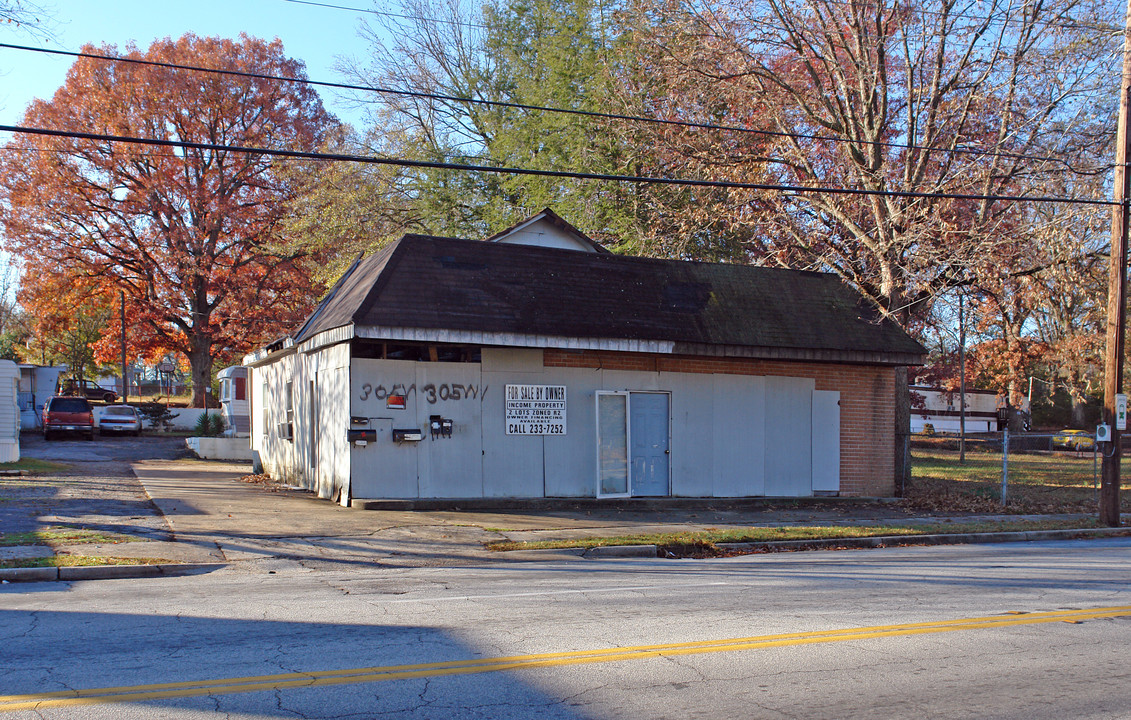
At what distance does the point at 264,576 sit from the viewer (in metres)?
10.1

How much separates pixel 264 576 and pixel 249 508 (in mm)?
5509

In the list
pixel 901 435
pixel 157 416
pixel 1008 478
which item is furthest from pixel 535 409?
pixel 157 416

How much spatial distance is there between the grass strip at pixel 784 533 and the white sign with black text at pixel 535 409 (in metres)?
3.85

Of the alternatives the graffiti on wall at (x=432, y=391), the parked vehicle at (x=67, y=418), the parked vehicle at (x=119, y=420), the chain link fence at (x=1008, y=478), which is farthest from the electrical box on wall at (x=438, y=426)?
the parked vehicle at (x=119, y=420)

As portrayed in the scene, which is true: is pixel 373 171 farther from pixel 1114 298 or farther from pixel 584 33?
pixel 1114 298

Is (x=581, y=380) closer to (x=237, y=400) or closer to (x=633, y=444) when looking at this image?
(x=633, y=444)

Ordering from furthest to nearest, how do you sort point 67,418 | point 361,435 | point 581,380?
point 67,418 < point 581,380 < point 361,435

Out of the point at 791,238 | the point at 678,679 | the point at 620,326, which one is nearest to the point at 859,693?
the point at 678,679

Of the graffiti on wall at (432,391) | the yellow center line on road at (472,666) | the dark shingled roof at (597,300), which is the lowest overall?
the yellow center line on road at (472,666)

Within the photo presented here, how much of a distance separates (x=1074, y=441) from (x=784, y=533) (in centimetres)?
4119

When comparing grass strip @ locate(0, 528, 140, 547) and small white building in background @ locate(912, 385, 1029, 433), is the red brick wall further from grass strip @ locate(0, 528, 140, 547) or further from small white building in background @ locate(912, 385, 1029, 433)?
small white building in background @ locate(912, 385, 1029, 433)

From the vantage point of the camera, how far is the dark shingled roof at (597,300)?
618 inches

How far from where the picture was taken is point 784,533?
47.0 feet

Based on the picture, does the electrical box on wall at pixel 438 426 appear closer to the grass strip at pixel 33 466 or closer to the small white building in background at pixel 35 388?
the grass strip at pixel 33 466
